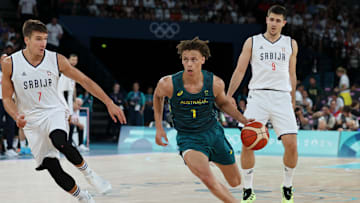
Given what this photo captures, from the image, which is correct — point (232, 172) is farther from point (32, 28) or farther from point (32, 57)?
point (32, 28)

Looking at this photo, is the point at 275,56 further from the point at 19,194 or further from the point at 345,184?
the point at 19,194

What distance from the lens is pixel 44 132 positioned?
→ 612 cm

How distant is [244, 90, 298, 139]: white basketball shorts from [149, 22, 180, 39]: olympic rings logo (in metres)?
16.4

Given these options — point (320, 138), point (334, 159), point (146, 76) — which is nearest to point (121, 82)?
point (146, 76)

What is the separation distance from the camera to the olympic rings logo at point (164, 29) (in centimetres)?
2300

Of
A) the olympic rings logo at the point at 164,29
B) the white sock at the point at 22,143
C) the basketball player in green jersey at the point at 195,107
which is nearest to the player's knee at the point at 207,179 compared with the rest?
the basketball player in green jersey at the point at 195,107

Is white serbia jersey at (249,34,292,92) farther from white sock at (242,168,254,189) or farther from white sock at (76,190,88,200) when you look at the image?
white sock at (76,190,88,200)

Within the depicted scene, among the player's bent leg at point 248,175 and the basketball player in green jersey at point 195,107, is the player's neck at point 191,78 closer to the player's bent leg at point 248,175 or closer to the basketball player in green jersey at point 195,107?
the basketball player in green jersey at point 195,107

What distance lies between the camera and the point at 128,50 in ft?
→ 87.8

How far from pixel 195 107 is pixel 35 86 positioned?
1675 millimetres

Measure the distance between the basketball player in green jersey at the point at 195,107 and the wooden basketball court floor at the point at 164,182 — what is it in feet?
4.18

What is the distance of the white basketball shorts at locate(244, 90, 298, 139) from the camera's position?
22.3 feet

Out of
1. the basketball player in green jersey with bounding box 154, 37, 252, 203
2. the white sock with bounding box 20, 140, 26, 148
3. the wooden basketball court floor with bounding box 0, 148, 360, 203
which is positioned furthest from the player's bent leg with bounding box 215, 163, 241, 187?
the white sock with bounding box 20, 140, 26, 148

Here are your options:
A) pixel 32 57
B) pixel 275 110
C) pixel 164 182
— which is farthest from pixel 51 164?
pixel 164 182
